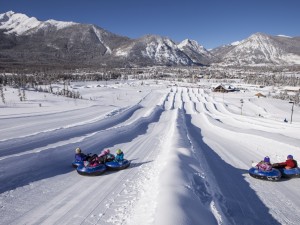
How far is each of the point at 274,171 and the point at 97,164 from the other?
9.44 m

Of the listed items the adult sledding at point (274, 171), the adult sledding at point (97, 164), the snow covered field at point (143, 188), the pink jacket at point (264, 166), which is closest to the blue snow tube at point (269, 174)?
the adult sledding at point (274, 171)

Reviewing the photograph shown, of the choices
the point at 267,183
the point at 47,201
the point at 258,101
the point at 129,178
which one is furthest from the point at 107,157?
the point at 258,101

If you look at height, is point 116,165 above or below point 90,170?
below

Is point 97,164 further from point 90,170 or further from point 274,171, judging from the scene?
point 274,171

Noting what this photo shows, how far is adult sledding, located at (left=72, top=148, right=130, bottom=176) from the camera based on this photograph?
16058 mm

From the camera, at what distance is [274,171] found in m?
16.8

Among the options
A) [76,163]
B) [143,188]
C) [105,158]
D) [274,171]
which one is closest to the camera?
[143,188]

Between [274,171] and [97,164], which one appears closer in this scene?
[97,164]

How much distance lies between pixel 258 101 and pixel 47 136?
274ft

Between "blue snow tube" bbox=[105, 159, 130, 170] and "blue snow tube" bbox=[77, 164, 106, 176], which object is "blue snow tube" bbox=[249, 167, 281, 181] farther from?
"blue snow tube" bbox=[77, 164, 106, 176]

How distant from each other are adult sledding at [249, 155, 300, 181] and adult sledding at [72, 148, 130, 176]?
23.4ft

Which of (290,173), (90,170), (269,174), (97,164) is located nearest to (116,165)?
(97,164)

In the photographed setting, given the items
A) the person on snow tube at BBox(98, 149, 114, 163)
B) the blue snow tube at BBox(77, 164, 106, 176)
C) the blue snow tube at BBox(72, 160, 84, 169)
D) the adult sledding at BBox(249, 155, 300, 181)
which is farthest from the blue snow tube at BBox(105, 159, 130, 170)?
the adult sledding at BBox(249, 155, 300, 181)

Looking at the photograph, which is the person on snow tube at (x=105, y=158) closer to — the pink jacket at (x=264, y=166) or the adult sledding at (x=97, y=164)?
the adult sledding at (x=97, y=164)
